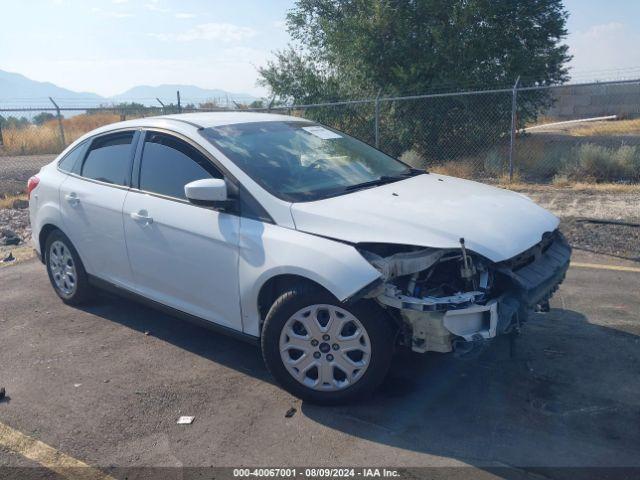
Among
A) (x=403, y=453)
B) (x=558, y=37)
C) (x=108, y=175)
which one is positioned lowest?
(x=403, y=453)

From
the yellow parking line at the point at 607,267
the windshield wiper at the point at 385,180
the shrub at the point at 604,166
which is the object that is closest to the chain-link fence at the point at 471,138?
the shrub at the point at 604,166

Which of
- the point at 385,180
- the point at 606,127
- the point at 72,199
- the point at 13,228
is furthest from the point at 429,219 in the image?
the point at 606,127

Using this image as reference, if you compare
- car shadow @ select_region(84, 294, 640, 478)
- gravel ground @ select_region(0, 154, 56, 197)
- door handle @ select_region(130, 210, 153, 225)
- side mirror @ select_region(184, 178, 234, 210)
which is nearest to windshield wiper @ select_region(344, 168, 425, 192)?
side mirror @ select_region(184, 178, 234, 210)

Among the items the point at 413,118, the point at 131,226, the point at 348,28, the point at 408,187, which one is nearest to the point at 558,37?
the point at 413,118

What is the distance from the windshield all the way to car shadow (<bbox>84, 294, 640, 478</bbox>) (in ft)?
4.37

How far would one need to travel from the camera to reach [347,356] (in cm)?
364

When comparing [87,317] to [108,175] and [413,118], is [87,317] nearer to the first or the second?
[108,175]

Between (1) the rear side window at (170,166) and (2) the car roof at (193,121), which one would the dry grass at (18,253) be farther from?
(1) the rear side window at (170,166)

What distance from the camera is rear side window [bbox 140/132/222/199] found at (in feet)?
14.3

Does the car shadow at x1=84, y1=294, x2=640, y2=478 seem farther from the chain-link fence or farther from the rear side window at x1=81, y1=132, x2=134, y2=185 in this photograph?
the chain-link fence

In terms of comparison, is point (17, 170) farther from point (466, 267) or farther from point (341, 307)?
point (466, 267)

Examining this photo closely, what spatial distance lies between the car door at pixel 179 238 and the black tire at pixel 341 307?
400mm

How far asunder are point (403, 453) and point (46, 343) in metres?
3.20

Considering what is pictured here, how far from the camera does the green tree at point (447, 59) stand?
46.9 feet
